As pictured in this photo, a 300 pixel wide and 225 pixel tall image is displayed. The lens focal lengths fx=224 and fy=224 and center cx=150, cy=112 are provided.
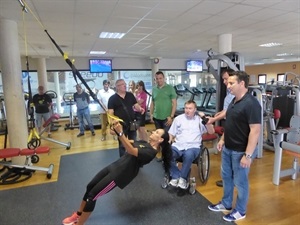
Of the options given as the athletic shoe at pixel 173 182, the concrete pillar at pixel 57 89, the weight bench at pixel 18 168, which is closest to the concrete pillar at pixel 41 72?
the concrete pillar at pixel 57 89

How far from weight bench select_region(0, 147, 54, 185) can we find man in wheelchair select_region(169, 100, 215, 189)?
1968 millimetres

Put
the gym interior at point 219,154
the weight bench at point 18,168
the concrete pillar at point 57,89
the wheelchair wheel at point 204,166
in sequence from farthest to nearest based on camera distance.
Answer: the concrete pillar at point 57,89, the weight bench at point 18,168, the wheelchair wheel at point 204,166, the gym interior at point 219,154

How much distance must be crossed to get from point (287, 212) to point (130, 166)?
178 centimetres

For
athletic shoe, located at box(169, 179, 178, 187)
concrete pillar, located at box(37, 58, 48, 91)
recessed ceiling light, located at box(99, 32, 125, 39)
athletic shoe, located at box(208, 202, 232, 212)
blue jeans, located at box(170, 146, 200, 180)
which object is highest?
recessed ceiling light, located at box(99, 32, 125, 39)

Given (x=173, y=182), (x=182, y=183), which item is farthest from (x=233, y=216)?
(x=173, y=182)

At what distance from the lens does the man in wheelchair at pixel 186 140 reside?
2.79m

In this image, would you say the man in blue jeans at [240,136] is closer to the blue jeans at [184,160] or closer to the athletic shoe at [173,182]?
the blue jeans at [184,160]

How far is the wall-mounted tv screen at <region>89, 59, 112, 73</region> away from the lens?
902 centimetres

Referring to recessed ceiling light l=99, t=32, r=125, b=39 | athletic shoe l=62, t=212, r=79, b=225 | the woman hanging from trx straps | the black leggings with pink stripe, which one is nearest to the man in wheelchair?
the woman hanging from trx straps

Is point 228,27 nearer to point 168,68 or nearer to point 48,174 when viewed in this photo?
point 48,174

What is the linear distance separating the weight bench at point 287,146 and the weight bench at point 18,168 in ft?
10.8

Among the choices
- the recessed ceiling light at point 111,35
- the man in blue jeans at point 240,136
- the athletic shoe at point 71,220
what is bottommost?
the athletic shoe at point 71,220

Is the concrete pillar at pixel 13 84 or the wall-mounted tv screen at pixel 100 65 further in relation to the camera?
the wall-mounted tv screen at pixel 100 65

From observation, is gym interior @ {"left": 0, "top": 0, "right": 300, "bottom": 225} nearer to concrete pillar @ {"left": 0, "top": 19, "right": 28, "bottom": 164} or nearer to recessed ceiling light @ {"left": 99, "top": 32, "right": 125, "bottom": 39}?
concrete pillar @ {"left": 0, "top": 19, "right": 28, "bottom": 164}
